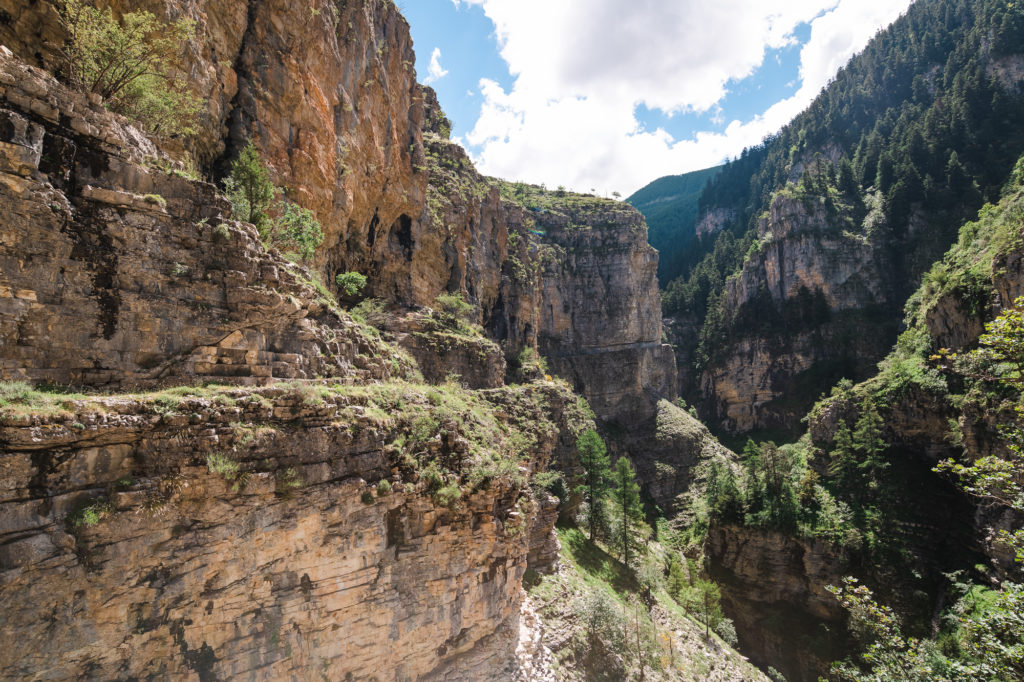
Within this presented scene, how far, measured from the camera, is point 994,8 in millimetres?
82812

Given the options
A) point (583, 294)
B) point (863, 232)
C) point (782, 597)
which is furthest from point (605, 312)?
point (863, 232)

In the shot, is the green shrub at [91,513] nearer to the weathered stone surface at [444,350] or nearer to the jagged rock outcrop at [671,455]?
the weathered stone surface at [444,350]

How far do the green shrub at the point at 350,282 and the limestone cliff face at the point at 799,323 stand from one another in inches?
2643

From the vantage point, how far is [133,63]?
12.0m

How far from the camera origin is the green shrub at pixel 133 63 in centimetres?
1118

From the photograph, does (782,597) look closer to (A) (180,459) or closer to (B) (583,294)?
(A) (180,459)

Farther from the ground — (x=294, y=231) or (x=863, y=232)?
(x=863, y=232)

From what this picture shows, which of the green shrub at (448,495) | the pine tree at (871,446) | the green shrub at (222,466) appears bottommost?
the pine tree at (871,446)

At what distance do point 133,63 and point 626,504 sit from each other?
115 ft

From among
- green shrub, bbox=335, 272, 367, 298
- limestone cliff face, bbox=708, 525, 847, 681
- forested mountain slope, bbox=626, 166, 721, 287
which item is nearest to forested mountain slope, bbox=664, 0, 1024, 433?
forested mountain slope, bbox=626, 166, 721, 287

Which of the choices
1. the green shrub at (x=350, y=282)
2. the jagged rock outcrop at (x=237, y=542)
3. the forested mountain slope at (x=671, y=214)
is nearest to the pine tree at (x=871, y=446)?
the jagged rock outcrop at (x=237, y=542)

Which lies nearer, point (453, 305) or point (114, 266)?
point (114, 266)

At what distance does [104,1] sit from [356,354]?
1180cm

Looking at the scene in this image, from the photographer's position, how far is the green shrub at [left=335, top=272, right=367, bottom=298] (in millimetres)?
25062
